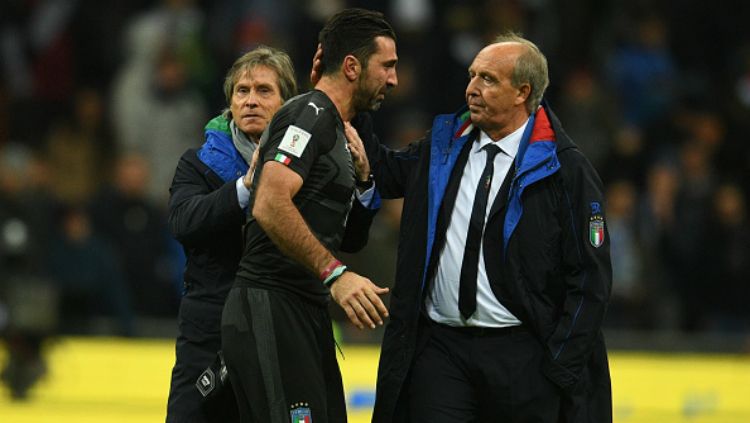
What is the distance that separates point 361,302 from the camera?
5074 mm

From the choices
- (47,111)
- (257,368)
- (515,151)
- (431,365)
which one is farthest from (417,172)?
(47,111)

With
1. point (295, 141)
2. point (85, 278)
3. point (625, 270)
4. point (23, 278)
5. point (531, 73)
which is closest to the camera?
point (295, 141)

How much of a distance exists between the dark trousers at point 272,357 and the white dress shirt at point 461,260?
2.19ft

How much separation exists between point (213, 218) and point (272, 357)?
2.00ft

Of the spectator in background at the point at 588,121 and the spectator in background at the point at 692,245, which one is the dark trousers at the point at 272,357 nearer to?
the spectator in background at the point at 692,245

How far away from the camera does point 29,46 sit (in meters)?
14.0

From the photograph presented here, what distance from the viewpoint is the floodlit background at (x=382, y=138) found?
32.7 ft

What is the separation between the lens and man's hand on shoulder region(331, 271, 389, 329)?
5055 mm

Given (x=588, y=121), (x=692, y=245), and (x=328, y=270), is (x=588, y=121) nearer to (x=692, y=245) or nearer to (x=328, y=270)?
(x=692, y=245)

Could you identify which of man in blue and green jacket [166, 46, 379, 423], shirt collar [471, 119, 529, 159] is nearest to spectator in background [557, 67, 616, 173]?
shirt collar [471, 119, 529, 159]

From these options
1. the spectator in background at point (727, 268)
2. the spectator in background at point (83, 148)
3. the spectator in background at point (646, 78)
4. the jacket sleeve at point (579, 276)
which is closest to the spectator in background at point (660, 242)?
the spectator in background at point (727, 268)

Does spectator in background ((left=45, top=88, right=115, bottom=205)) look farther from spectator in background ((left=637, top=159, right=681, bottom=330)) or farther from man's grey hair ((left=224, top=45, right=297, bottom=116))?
man's grey hair ((left=224, top=45, right=297, bottom=116))

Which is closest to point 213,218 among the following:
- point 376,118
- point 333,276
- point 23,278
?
point 333,276

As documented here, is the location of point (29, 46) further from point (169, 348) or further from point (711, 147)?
point (711, 147)
